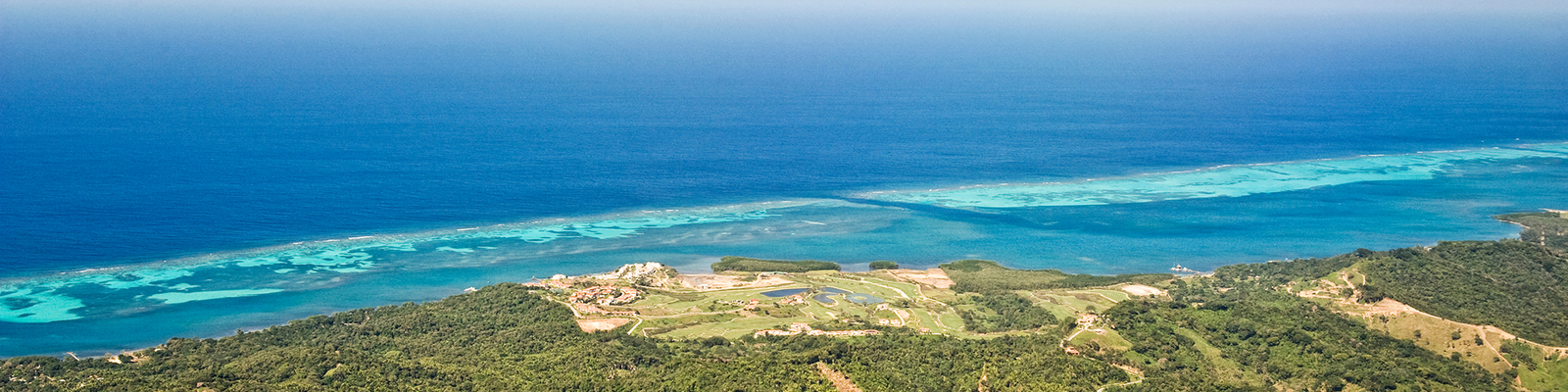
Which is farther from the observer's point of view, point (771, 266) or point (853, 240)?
point (853, 240)

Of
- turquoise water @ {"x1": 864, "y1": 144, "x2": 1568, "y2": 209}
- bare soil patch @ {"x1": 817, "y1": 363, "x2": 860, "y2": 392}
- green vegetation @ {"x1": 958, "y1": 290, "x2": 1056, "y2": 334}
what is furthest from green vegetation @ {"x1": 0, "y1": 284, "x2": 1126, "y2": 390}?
turquoise water @ {"x1": 864, "y1": 144, "x2": 1568, "y2": 209}

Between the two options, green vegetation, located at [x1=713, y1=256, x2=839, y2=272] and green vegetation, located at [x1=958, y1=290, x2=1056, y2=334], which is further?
green vegetation, located at [x1=713, y1=256, x2=839, y2=272]

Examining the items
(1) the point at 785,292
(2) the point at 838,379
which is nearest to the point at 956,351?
(2) the point at 838,379

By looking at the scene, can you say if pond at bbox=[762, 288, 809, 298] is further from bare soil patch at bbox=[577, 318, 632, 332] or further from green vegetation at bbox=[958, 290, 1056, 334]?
bare soil patch at bbox=[577, 318, 632, 332]

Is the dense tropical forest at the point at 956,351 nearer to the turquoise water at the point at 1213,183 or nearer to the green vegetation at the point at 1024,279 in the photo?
the green vegetation at the point at 1024,279

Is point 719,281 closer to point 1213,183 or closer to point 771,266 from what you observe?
point 771,266

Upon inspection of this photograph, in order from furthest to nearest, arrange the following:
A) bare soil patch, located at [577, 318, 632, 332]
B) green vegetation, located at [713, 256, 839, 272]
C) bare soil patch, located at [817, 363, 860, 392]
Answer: green vegetation, located at [713, 256, 839, 272]
bare soil patch, located at [577, 318, 632, 332]
bare soil patch, located at [817, 363, 860, 392]
